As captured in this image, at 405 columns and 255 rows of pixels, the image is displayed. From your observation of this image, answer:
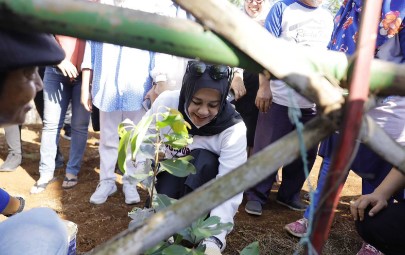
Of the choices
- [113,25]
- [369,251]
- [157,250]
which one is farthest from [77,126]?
[113,25]

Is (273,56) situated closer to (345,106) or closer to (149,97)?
(345,106)

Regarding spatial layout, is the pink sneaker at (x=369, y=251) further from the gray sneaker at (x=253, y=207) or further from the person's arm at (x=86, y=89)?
the person's arm at (x=86, y=89)

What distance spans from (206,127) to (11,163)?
2250mm

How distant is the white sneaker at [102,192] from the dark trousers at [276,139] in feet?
3.50

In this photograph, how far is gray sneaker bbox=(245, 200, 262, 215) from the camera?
3.05m

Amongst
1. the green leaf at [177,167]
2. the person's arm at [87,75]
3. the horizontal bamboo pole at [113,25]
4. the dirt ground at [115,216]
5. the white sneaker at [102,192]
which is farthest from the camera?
the white sneaker at [102,192]

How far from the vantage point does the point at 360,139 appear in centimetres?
80

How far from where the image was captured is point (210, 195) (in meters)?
0.79

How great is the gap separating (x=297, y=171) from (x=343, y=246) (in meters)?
0.63

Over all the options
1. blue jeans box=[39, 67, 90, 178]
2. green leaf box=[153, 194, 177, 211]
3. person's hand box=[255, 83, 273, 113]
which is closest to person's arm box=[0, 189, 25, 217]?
green leaf box=[153, 194, 177, 211]

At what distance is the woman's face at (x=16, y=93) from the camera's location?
93 cm

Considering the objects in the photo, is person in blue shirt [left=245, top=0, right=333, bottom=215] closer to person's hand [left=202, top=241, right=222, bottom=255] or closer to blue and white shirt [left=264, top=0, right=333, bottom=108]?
blue and white shirt [left=264, top=0, right=333, bottom=108]

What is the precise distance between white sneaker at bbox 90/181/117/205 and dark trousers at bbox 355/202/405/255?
1.98 meters

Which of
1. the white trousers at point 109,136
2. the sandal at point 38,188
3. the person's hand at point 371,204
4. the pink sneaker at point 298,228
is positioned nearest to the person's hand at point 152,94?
the white trousers at point 109,136
